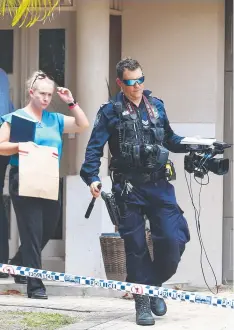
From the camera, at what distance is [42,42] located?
28.5 ft

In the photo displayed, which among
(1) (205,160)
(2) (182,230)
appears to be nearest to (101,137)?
(1) (205,160)

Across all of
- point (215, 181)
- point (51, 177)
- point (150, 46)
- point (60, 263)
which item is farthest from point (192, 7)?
Result: point (60, 263)

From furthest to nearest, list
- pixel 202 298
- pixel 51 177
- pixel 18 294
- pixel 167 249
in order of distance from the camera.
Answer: pixel 18 294
pixel 51 177
pixel 167 249
pixel 202 298

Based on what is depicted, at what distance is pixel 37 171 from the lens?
7133mm

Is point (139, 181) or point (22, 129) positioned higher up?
point (22, 129)

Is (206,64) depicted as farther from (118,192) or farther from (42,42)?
(118,192)

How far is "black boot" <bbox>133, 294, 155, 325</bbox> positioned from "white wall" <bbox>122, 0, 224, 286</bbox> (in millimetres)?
2181

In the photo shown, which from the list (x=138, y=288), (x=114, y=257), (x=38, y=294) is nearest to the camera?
(x=138, y=288)

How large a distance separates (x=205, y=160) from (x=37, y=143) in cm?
159

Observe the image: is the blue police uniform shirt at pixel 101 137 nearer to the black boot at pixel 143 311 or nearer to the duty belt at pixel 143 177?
the duty belt at pixel 143 177

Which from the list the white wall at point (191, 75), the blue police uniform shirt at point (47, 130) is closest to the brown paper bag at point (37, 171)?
the blue police uniform shirt at point (47, 130)

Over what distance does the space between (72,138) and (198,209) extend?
138 centimetres

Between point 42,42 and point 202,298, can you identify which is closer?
point 202,298

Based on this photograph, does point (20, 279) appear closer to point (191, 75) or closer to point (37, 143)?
point (37, 143)
